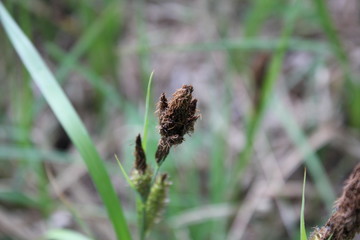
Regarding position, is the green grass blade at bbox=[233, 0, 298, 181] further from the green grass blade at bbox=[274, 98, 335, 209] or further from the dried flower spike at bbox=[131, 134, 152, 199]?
the dried flower spike at bbox=[131, 134, 152, 199]

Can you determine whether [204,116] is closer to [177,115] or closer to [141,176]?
Result: [141,176]

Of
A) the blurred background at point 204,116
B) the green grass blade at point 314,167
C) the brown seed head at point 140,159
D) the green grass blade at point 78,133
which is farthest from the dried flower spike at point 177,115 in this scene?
the green grass blade at point 314,167

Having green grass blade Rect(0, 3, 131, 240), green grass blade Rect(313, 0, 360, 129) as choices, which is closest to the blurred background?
green grass blade Rect(313, 0, 360, 129)

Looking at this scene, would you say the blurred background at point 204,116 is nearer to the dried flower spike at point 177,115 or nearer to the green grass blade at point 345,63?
the green grass blade at point 345,63

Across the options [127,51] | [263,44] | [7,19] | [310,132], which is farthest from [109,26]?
[7,19]

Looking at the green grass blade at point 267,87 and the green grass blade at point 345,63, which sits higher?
the green grass blade at point 345,63

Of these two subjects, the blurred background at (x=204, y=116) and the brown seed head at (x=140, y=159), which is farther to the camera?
the blurred background at (x=204, y=116)
